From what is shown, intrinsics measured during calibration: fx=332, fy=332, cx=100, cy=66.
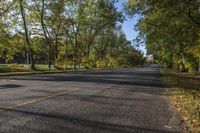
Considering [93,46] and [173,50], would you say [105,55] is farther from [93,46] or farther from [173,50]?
[173,50]

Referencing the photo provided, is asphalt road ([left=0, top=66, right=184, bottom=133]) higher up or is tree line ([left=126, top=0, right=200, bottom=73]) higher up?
tree line ([left=126, top=0, right=200, bottom=73])

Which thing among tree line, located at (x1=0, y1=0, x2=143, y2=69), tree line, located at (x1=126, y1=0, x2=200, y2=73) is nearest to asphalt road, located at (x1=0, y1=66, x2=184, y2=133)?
tree line, located at (x1=126, y1=0, x2=200, y2=73)

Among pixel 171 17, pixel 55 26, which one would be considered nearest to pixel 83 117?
pixel 171 17

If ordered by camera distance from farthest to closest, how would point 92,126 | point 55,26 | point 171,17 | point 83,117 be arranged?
point 55,26 < point 171,17 < point 83,117 < point 92,126

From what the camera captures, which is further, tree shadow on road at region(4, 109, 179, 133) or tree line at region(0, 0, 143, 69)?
tree line at region(0, 0, 143, 69)

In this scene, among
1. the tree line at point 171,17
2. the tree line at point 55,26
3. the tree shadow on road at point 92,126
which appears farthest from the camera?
the tree line at point 55,26

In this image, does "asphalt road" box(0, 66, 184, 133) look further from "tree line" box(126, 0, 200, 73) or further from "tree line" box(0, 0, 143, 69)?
"tree line" box(0, 0, 143, 69)

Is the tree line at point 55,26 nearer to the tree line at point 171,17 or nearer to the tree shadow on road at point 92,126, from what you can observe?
the tree line at point 171,17

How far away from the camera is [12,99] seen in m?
11.2

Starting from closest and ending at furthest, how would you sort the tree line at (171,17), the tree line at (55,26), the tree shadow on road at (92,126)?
1. the tree shadow on road at (92,126)
2. the tree line at (171,17)
3. the tree line at (55,26)

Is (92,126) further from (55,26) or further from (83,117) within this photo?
(55,26)

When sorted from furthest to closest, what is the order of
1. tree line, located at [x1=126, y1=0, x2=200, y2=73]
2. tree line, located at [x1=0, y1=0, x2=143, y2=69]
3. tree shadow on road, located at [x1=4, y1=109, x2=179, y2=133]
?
1. tree line, located at [x1=0, y1=0, x2=143, y2=69]
2. tree line, located at [x1=126, y1=0, x2=200, y2=73]
3. tree shadow on road, located at [x1=4, y1=109, x2=179, y2=133]

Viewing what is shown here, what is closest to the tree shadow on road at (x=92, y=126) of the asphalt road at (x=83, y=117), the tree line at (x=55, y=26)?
the asphalt road at (x=83, y=117)

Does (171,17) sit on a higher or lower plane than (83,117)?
higher
